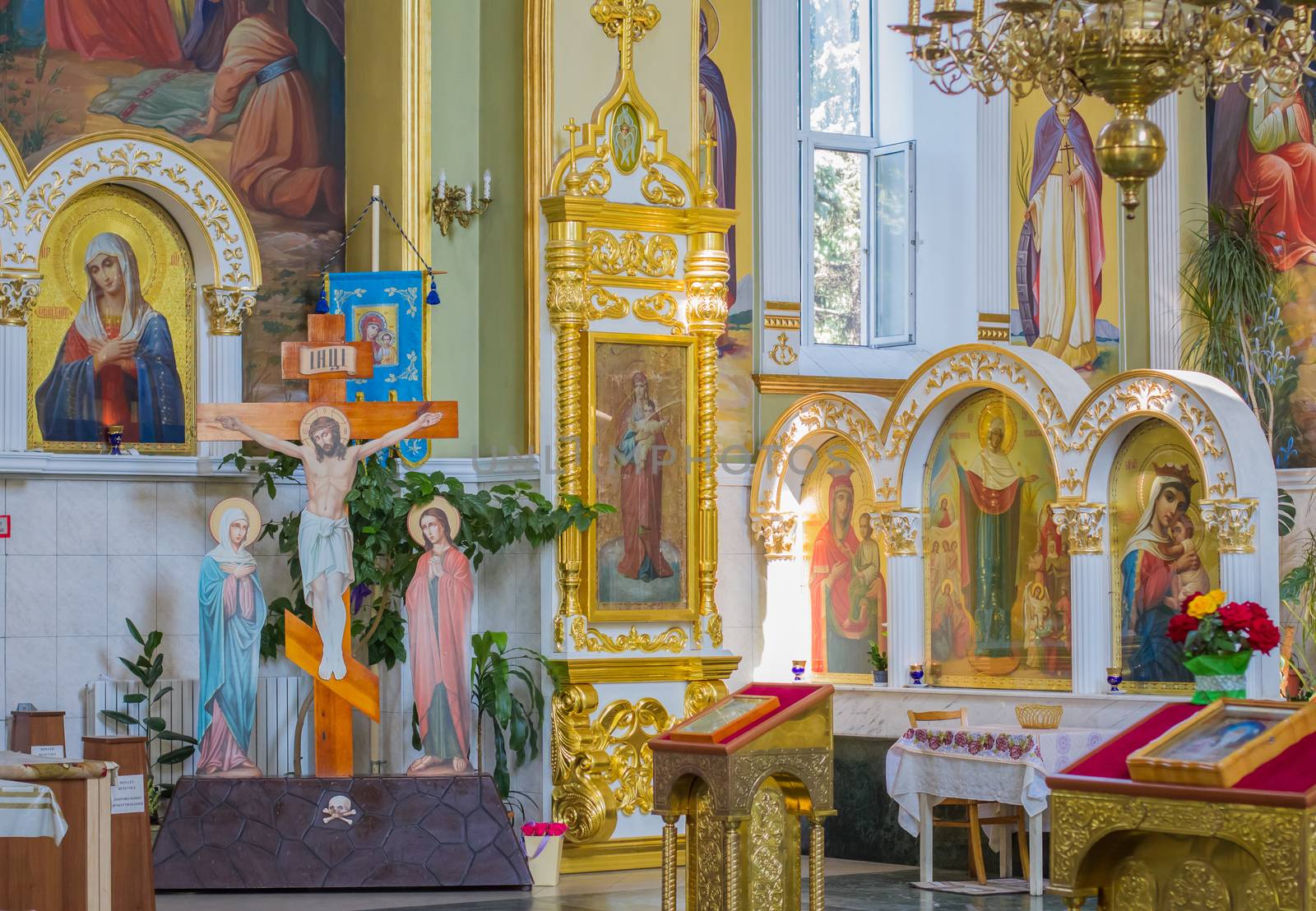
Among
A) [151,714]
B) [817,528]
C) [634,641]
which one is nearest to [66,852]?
[151,714]

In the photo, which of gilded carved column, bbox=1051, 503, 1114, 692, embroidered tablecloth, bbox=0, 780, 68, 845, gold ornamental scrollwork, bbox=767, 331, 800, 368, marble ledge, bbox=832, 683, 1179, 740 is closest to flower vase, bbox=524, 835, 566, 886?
marble ledge, bbox=832, 683, 1179, 740

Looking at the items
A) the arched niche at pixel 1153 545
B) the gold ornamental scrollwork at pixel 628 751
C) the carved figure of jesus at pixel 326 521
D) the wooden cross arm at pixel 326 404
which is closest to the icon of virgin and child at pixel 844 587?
the gold ornamental scrollwork at pixel 628 751

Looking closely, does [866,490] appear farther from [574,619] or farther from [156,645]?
[156,645]

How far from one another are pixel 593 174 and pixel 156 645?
3.96m

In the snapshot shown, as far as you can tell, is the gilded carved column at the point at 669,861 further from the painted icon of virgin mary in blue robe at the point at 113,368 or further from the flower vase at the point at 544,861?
the painted icon of virgin mary in blue robe at the point at 113,368

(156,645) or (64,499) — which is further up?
(64,499)

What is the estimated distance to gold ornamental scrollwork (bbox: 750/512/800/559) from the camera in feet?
44.9

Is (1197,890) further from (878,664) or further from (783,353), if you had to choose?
(783,353)

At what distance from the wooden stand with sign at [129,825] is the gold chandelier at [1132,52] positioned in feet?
17.1

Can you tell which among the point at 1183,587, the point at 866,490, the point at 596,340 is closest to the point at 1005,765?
the point at 1183,587

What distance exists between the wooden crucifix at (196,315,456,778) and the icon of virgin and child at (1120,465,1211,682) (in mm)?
4156

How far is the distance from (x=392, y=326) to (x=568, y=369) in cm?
127

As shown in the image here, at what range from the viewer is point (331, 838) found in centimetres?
1130

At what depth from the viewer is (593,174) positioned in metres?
12.6
